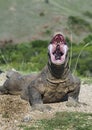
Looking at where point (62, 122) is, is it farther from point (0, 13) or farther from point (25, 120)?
point (0, 13)

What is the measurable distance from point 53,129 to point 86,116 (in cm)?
93

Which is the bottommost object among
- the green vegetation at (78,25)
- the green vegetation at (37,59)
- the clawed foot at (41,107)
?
the green vegetation at (78,25)

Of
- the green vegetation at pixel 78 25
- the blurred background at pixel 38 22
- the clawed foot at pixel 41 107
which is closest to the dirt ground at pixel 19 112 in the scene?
the clawed foot at pixel 41 107

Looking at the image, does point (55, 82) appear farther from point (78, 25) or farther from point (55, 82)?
point (78, 25)

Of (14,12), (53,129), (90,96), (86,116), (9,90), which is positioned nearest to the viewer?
(53,129)

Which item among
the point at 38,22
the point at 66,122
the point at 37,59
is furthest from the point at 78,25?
the point at 66,122

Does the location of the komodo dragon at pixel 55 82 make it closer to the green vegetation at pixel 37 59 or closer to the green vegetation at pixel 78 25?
the green vegetation at pixel 37 59

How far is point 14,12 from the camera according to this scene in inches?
4218

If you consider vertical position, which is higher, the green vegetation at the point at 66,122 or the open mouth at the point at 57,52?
the open mouth at the point at 57,52

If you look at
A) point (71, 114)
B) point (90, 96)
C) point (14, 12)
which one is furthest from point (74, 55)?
point (14, 12)

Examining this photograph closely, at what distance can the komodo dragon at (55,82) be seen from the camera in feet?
34.9

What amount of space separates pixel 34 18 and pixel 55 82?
9557 centimetres

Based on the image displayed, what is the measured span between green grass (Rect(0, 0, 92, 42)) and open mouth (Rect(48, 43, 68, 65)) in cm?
8340

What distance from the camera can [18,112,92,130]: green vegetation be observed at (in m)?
9.20
